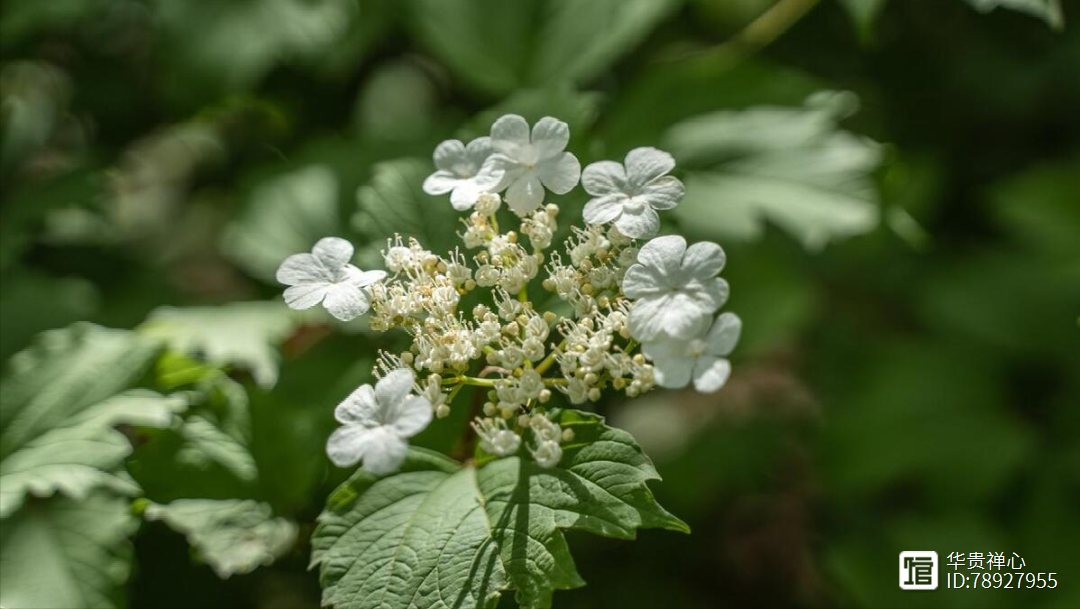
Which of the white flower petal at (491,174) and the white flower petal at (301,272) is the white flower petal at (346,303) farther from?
the white flower petal at (491,174)

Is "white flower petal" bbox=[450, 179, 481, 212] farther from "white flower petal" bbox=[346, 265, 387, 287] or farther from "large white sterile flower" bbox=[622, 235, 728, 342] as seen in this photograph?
"large white sterile flower" bbox=[622, 235, 728, 342]

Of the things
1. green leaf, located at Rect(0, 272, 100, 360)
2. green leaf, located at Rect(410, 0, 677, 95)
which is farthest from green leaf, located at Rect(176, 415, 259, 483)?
green leaf, located at Rect(410, 0, 677, 95)

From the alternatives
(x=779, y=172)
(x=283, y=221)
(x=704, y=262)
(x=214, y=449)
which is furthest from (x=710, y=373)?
(x=283, y=221)

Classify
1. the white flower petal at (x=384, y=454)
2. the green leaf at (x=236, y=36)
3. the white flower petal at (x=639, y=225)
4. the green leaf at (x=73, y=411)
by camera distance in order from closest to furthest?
the white flower petal at (x=384, y=454) → the white flower petal at (x=639, y=225) → the green leaf at (x=73, y=411) → the green leaf at (x=236, y=36)

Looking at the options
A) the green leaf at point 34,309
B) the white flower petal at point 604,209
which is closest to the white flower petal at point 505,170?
the white flower petal at point 604,209

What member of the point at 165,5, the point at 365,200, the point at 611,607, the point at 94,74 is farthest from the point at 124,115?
the point at 611,607
